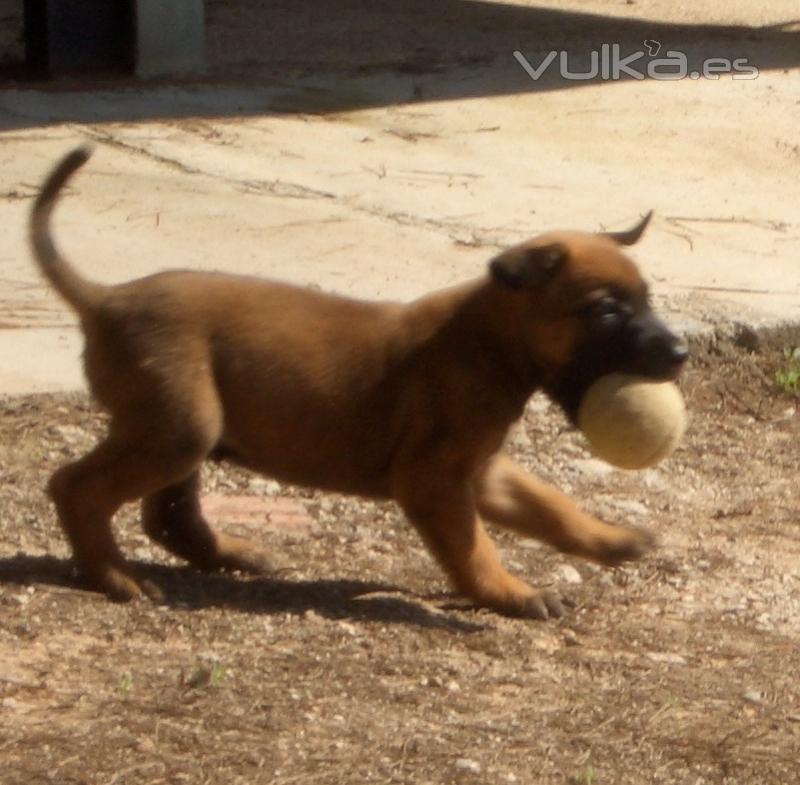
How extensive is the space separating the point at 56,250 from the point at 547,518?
5.37 feet

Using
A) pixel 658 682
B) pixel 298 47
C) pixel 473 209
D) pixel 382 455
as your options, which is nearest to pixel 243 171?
pixel 473 209

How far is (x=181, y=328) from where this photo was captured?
17.9ft

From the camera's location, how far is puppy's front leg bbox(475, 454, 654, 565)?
19.5 ft

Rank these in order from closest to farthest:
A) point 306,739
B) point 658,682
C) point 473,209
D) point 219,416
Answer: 1. point 306,739
2. point 658,682
3. point 219,416
4. point 473,209

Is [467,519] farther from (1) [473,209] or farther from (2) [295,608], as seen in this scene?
(1) [473,209]

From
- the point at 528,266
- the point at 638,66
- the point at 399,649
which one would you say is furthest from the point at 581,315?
the point at 638,66

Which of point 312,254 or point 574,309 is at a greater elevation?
point 574,309

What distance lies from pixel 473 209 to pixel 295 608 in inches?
178

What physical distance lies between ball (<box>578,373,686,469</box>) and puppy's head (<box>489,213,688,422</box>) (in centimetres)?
5

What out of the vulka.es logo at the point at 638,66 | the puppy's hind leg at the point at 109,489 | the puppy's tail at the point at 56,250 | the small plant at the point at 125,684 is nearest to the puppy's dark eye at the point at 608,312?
the puppy's hind leg at the point at 109,489

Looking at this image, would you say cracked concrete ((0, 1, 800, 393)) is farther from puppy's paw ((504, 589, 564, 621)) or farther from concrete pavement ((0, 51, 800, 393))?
puppy's paw ((504, 589, 564, 621))

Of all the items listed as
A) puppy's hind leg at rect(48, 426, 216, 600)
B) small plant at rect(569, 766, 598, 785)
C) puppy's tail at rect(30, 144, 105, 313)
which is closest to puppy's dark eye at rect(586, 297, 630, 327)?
puppy's hind leg at rect(48, 426, 216, 600)

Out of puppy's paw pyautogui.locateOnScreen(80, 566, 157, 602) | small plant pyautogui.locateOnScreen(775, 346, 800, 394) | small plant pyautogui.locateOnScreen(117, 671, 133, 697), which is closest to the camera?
small plant pyautogui.locateOnScreen(117, 671, 133, 697)

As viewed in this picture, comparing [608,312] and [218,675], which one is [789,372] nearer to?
[608,312]
